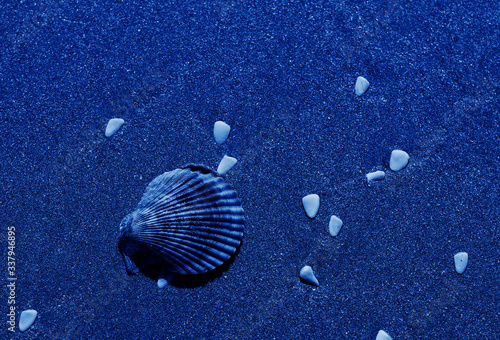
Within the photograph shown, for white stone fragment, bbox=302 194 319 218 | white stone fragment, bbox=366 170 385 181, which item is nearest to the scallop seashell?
white stone fragment, bbox=302 194 319 218

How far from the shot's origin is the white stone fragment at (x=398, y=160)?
3.20 ft

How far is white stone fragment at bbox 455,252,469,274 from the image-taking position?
0.97 metres

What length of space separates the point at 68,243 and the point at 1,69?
1.48ft

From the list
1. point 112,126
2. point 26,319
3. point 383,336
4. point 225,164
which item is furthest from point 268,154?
point 26,319

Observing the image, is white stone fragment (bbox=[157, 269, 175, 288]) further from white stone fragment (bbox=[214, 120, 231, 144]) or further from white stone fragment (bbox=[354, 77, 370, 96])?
white stone fragment (bbox=[354, 77, 370, 96])

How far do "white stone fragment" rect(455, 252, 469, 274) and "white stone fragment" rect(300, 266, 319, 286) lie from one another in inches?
13.1

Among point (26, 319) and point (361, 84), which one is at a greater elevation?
point (361, 84)

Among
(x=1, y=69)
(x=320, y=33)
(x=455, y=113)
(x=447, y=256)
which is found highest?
(x=1, y=69)

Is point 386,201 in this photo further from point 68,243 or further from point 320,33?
point 68,243

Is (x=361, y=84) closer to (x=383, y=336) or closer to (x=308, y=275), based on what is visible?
(x=308, y=275)

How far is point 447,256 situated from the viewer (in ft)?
3.22

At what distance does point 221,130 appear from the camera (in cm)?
98

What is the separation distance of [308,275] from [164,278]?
34 centimetres

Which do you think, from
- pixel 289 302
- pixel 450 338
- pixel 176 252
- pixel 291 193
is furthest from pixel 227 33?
pixel 450 338
